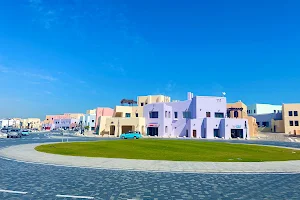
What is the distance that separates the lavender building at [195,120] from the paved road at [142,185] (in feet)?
194

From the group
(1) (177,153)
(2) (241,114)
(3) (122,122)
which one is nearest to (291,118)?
(2) (241,114)

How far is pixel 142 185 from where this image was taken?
992 centimetres

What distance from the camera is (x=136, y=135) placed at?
186 feet

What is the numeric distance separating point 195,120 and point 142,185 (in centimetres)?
6404

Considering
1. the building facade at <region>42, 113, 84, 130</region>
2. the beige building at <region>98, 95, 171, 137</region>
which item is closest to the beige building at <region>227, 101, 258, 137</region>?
the beige building at <region>98, 95, 171, 137</region>

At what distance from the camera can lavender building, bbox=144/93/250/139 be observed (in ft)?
231

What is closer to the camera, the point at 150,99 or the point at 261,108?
the point at 150,99

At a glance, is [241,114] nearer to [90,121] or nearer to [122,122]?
[122,122]

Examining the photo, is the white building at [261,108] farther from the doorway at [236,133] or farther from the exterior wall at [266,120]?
the doorway at [236,133]

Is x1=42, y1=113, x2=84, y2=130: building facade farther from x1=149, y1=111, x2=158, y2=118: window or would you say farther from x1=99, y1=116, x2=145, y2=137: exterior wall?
x1=149, y1=111, x2=158, y2=118: window

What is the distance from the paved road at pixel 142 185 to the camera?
8.36 meters

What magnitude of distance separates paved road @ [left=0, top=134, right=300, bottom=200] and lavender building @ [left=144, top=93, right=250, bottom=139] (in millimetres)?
59211

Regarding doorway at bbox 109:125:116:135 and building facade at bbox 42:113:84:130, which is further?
building facade at bbox 42:113:84:130

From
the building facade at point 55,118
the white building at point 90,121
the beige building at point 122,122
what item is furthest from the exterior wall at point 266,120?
the building facade at point 55,118
